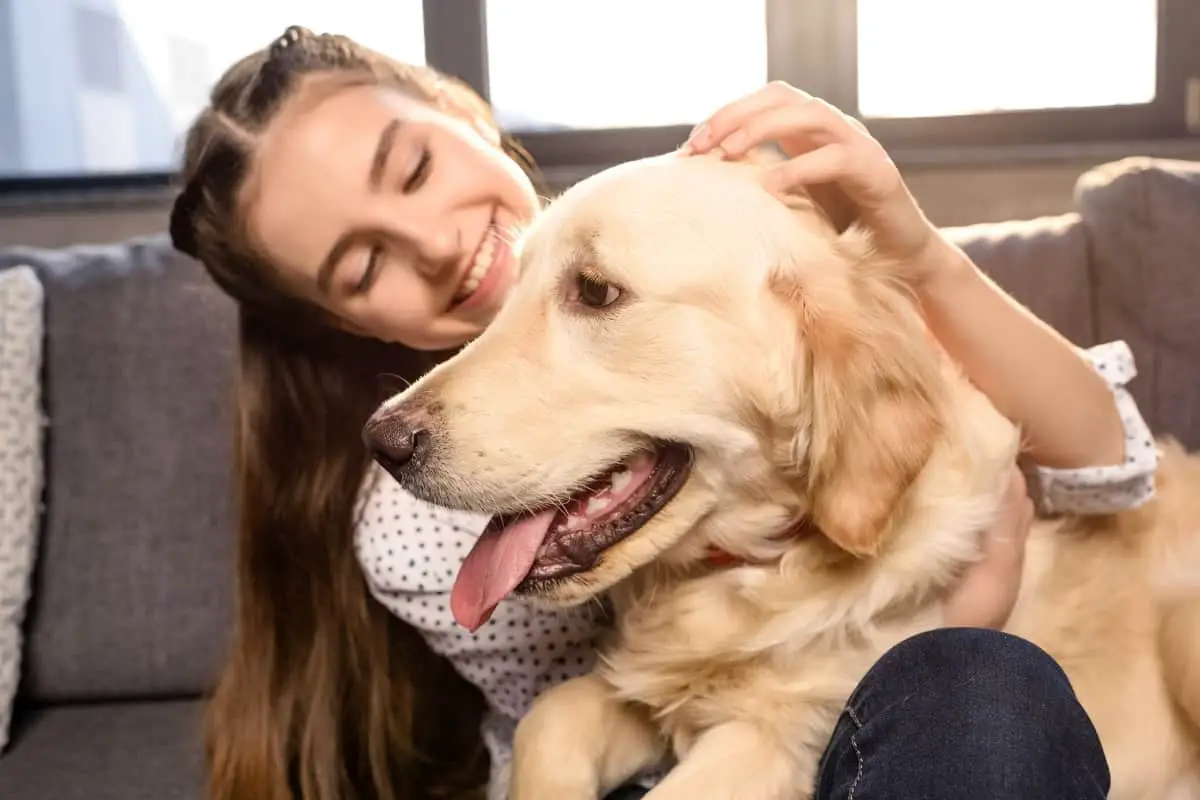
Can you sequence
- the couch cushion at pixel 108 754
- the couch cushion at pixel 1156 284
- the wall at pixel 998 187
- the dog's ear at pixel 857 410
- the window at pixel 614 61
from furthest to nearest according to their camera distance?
the window at pixel 614 61 → the wall at pixel 998 187 → the couch cushion at pixel 1156 284 → the couch cushion at pixel 108 754 → the dog's ear at pixel 857 410

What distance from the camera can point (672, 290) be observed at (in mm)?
936

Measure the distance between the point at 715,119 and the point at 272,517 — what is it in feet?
2.67

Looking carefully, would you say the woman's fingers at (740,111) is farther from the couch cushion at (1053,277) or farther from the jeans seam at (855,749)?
the couch cushion at (1053,277)

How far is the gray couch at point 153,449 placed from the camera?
1.70 m

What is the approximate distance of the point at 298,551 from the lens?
4.79ft

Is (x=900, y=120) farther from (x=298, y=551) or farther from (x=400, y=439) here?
(x=400, y=439)

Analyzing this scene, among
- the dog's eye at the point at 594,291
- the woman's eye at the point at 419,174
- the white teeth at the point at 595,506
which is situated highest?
the woman's eye at the point at 419,174

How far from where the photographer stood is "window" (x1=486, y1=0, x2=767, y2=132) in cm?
257

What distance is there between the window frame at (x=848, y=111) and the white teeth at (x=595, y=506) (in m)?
1.52

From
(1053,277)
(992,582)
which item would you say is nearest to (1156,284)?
(1053,277)

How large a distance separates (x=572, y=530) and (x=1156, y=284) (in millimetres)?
1158

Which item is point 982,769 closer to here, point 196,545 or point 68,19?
point 196,545

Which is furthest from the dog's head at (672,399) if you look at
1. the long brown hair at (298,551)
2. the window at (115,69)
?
the window at (115,69)

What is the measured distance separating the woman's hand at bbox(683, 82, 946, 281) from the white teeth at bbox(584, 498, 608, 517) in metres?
0.32
